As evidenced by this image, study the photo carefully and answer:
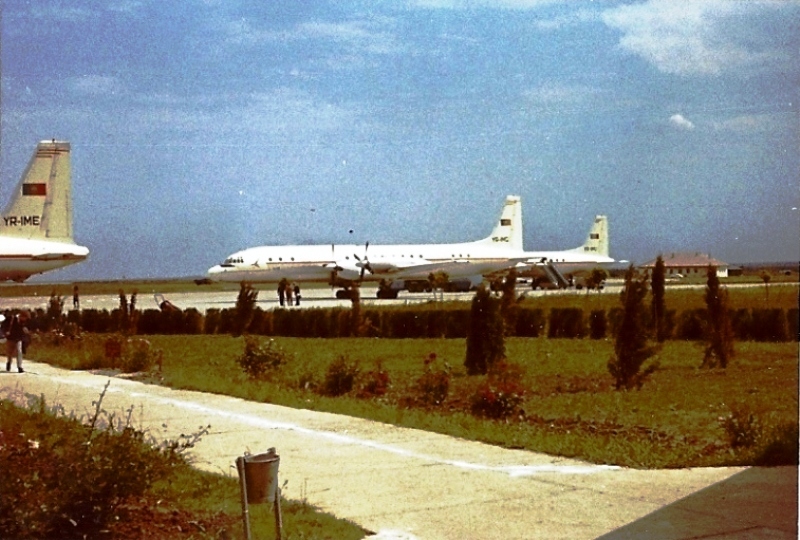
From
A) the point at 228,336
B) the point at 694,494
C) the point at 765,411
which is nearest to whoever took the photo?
the point at 694,494

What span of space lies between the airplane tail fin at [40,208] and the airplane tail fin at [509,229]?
4923 centimetres

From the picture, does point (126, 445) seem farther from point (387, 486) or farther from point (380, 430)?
point (380, 430)

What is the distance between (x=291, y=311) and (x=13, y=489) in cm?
2013

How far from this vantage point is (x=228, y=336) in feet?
82.5

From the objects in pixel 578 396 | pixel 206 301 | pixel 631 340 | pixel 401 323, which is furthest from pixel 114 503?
pixel 206 301

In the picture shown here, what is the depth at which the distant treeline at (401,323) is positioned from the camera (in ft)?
61.7

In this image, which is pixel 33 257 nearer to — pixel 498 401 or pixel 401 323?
pixel 498 401

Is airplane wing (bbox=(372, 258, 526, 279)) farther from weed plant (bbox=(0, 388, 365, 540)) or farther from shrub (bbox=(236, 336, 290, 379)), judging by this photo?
weed plant (bbox=(0, 388, 365, 540))

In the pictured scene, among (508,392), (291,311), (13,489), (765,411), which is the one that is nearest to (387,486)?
(13,489)

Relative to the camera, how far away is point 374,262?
43906mm

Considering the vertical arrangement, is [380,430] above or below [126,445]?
below

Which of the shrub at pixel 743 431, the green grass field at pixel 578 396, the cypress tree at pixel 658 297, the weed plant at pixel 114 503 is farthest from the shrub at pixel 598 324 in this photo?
the weed plant at pixel 114 503

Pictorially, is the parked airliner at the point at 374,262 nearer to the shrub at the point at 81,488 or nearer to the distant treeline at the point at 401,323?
the distant treeline at the point at 401,323

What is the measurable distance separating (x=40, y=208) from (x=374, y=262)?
33282 mm
